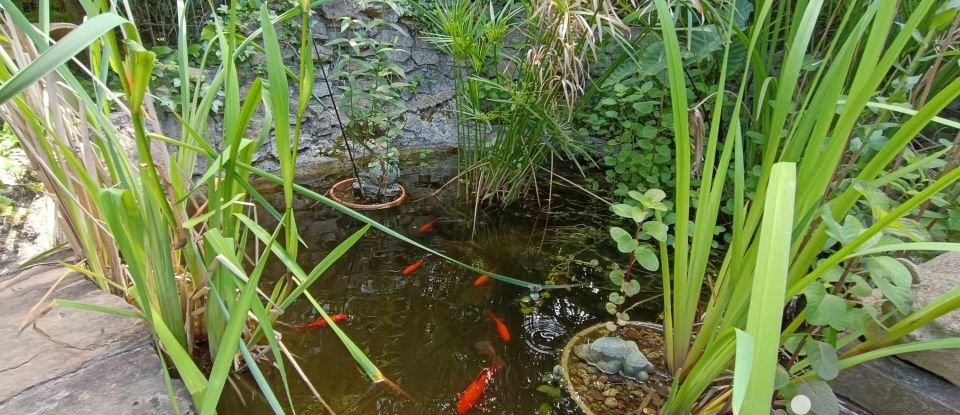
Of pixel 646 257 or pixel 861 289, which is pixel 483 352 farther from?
pixel 861 289

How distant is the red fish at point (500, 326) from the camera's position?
144 centimetres

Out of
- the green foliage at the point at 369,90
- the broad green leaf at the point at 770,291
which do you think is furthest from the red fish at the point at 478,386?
the green foliage at the point at 369,90

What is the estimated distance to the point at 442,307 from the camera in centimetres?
157

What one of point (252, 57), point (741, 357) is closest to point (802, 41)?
point (741, 357)

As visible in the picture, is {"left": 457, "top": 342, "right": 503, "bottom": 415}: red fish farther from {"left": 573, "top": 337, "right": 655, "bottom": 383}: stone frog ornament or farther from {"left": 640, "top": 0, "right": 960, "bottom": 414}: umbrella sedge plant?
{"left": 640, "top": 0, "right": 960, "bottom": 414}: umbrella sedge plant

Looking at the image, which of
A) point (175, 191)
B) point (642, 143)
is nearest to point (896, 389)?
point (642, 143)

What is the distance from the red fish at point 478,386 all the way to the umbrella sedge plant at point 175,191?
1.14ft

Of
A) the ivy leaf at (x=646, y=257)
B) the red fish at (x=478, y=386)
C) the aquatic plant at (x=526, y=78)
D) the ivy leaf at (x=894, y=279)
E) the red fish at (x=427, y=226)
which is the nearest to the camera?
the ivy leaf at (x=894, y=279)

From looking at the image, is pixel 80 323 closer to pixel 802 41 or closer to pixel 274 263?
pixel 274 263

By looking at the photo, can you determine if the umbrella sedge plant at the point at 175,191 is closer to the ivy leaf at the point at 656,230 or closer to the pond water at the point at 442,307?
the pond water at the point at 442,307

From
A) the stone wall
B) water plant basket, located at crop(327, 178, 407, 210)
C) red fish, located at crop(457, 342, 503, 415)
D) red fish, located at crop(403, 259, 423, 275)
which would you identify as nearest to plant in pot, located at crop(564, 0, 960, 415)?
red fish, located at crop(457, 342, 503, 415)

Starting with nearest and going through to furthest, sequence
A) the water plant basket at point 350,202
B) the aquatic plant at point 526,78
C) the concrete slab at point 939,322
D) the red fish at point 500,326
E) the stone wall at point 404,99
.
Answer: the concrete slab at point 939,322 → the red fish at point 500,326 → the aquatic plant at point 526,78 → the water plant basket at point 350,202 → the stone wall at point 404,99

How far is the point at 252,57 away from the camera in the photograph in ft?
8.82

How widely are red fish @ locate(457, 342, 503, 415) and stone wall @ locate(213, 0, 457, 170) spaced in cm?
178
